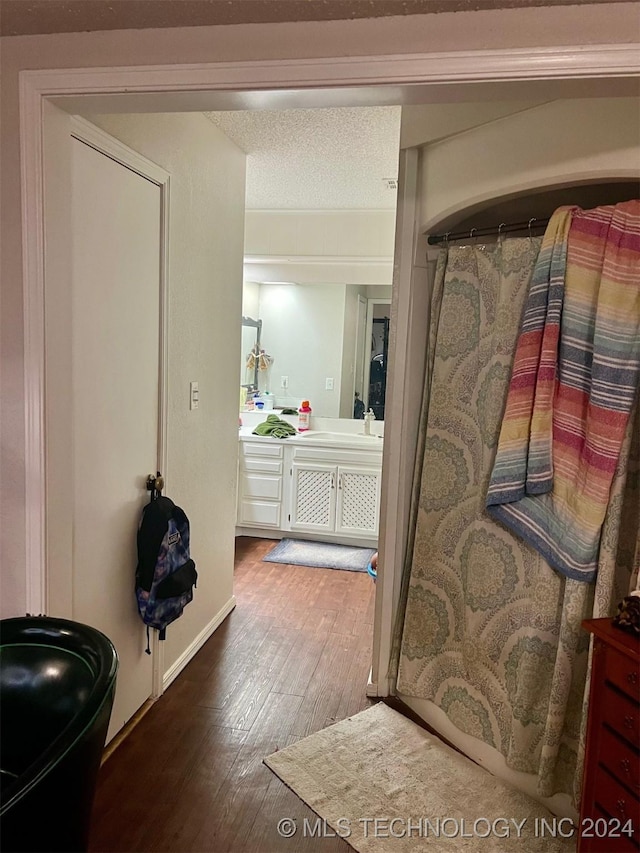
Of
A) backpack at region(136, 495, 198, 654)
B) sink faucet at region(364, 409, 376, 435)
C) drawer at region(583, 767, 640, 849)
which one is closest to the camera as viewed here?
drawer at region(583, 767, 640, 849)

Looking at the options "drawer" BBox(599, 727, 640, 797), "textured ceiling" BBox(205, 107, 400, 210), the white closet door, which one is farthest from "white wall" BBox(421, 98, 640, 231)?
"drawer" BBox(599, 727, 640, 797)

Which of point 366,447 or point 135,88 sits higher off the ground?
point 135,88

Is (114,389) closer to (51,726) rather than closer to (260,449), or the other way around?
(51,726)

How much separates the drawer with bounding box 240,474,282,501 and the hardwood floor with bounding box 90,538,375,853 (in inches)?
37.5

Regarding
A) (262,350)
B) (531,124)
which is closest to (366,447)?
(262,350)

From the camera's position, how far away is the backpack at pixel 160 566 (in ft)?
7.64

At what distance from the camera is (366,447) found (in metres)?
4.45

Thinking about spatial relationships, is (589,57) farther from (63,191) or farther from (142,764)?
(142,764)

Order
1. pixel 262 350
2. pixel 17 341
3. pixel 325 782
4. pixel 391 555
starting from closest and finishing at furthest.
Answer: pixel 17 341 < pixel 325 782 < pixel 391 555 < pixel 262 350

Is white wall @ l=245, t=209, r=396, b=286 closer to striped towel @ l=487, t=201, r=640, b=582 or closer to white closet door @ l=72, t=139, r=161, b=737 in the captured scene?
white closet door @ l=72, t=139, r=161, b=737

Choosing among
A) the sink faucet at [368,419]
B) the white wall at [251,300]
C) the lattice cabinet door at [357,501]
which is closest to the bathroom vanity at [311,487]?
Answer: the lattice cabinet door at [357,501]

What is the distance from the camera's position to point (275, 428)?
476 centimetres

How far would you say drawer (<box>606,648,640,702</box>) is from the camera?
145 centimetres

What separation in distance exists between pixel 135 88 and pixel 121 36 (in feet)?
0.41
